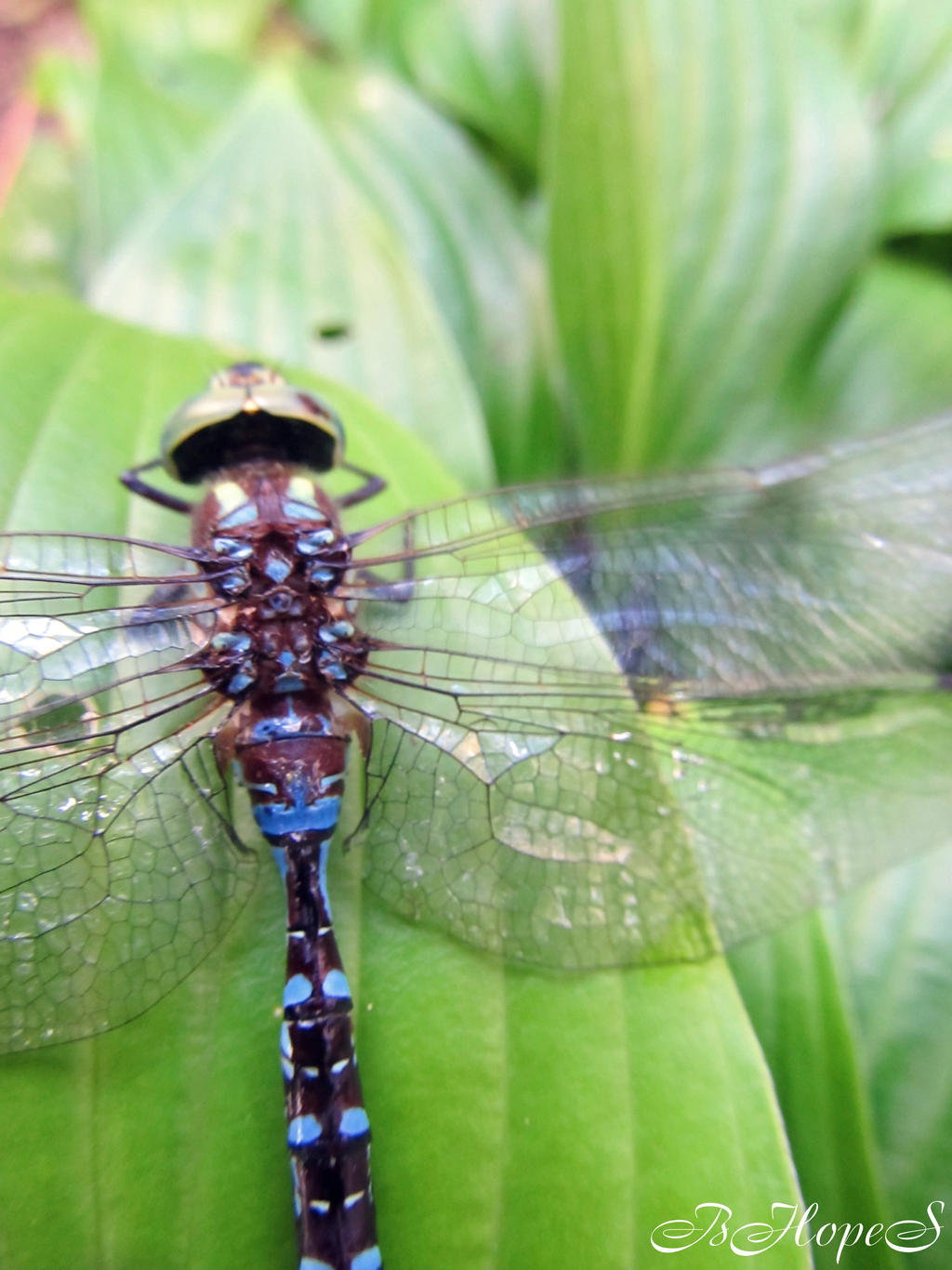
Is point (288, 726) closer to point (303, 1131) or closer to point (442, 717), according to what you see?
point (442, 717)

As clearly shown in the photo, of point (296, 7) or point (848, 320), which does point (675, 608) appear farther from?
point (296, 7)

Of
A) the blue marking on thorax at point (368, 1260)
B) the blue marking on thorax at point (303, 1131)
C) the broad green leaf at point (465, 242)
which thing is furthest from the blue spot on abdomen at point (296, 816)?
the broad green leaf at point (465, 242)

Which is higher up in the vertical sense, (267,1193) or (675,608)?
(675,608)

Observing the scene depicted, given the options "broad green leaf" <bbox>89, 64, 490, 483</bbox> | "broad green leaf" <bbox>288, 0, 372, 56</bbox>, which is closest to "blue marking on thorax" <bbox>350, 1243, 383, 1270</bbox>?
"broad green leaf" <bbox>89, 64, 490, 483</bbox>

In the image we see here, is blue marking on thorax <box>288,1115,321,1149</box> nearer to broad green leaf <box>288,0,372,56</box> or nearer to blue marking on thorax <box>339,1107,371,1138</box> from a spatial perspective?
blue marking on thorax <box>339,1107,371,1138</box>

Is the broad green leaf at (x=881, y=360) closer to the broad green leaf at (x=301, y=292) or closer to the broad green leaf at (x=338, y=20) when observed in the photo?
the broad green leaf at (x=301, y=292)

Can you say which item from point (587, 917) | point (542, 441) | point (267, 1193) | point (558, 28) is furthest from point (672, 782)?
point (558, 28)
